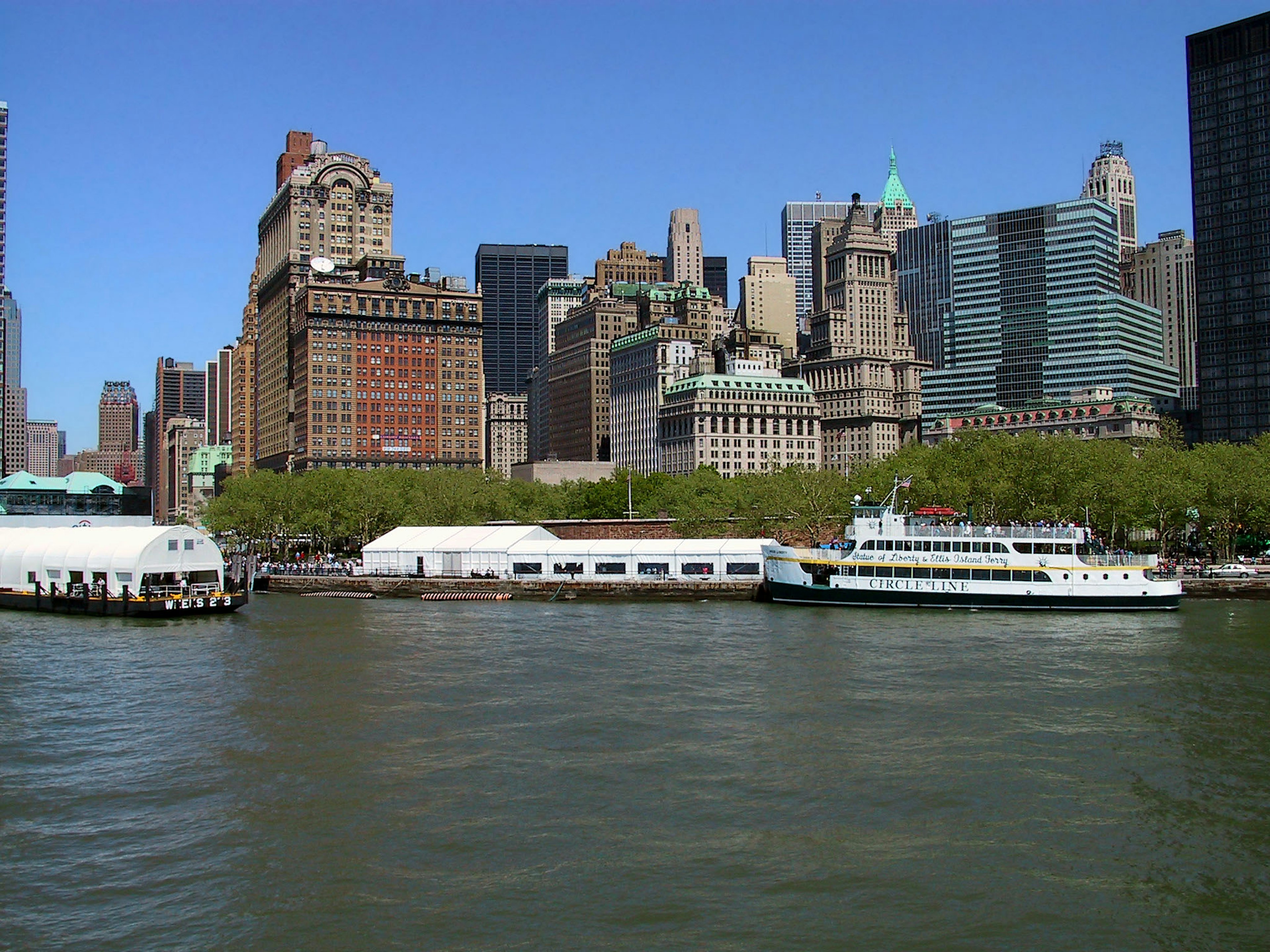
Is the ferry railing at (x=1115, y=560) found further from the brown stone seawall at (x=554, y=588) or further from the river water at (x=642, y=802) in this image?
the brown stone seawall at (x=554, y=588)

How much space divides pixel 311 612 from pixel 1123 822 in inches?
2999

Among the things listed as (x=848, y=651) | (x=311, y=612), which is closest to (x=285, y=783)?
(x=848, y=651)

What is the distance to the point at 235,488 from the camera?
187375 mm

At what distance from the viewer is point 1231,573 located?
108875 millimetres

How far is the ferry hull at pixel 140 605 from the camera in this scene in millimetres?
92312

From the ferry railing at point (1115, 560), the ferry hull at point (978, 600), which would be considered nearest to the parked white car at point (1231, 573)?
the ferry railing at point (1115, 560)

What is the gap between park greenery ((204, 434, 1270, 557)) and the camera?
121 m

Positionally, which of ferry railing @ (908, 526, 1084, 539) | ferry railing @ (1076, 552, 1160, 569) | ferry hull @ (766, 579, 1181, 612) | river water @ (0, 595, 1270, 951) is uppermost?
ferry railing @ (908, 526, 1084, 539)

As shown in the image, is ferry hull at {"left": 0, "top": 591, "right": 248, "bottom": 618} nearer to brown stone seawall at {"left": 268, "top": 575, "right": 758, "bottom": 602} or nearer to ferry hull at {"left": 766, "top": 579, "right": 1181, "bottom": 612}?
brown stone seawall at {"left": 268, "top": 575, "right": 758, "bottom": 602}

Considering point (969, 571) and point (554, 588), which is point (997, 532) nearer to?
point (969, 571)

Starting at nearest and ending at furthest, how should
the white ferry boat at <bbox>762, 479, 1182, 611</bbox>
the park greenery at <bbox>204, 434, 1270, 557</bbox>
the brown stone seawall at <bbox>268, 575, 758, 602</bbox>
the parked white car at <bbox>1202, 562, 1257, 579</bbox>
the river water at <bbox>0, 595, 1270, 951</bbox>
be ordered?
the river water at <bbox>0, 595, 1270, 951</bbox> < the white ferry boat at <bbox>762, 479, 1182, 611</bbox> < the parked white car at <bbox>1202, 562, 1257, 579</bbox> < the brown stone seawall at <bbox>268, 575, 758, 602</bbox> < the park greenery at <bbox>204, 434, 1270, 557</bbox>

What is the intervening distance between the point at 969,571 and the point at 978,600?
241 cm

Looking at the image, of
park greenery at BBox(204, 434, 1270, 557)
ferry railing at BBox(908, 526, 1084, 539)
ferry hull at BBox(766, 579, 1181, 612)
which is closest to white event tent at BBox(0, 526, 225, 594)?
ferry hull at BBox(766, 579, 1181, 612)

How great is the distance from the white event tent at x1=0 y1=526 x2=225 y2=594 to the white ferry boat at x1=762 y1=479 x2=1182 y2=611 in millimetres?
49489
